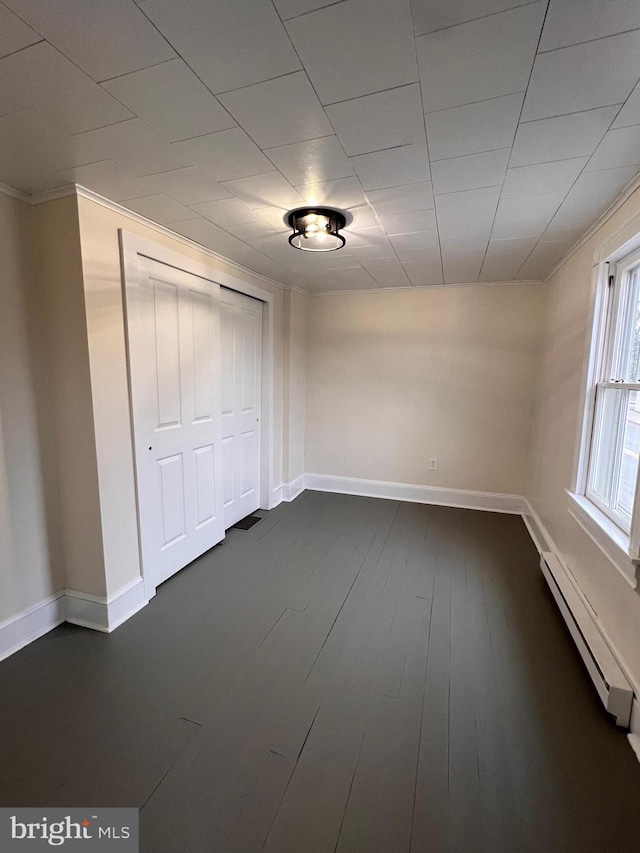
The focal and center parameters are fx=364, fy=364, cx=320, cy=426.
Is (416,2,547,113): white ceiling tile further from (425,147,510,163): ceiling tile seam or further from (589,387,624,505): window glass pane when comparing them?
(589,387,624,505): window glass pane

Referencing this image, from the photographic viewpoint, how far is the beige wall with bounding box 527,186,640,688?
166cm

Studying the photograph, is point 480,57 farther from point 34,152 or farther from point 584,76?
point 34,152

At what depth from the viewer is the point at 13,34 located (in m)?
0.95

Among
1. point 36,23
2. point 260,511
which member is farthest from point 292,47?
point 260,511

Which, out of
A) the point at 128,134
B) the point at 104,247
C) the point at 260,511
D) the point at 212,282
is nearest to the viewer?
the point at 128,134

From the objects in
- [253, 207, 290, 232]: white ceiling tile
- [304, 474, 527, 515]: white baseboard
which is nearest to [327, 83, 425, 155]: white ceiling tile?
[253, 207, 290, 232]: white ceiling tile

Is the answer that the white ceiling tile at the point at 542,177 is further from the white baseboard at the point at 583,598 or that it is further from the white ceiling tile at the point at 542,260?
the white baseboard at the point at 583,598

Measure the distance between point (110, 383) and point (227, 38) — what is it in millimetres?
1598

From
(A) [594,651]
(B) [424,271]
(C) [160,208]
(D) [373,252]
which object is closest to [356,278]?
(B) [424,271]

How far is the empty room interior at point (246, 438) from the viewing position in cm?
108

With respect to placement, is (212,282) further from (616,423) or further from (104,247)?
(616,423)

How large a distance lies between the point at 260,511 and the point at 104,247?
2.67m

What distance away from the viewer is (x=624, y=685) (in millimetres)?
1480

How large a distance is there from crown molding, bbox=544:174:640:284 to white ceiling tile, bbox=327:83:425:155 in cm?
113
